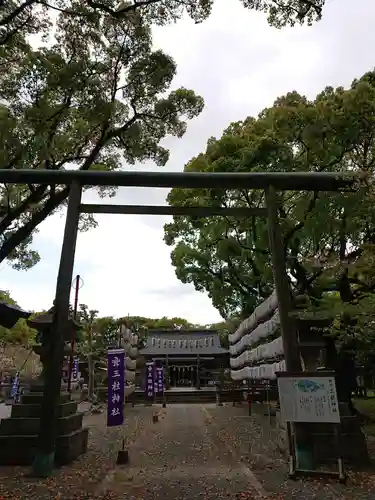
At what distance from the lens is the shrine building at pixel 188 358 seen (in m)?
33.8

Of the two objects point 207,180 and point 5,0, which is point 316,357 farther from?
point 5,0

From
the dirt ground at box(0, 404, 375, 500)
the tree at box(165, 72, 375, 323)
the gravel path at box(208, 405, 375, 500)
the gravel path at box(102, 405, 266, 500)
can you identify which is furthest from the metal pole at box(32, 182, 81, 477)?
the tree at box(165, 72, 375, 323)

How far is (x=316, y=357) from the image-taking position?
8.12 m

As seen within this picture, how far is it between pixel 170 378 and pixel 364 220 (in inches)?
1098

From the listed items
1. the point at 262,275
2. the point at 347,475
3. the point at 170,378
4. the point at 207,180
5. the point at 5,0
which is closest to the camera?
the point at 347,475

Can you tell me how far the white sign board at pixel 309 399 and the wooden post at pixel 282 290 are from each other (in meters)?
0.45

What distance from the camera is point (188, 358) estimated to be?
113ft

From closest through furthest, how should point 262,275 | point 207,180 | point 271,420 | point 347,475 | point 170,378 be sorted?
point 347,475, point 207,180, point 271,420, point 262,275, point 170,378

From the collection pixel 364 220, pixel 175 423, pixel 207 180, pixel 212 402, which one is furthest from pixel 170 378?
pixel 207 180

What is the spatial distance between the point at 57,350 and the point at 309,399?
442 centimetres

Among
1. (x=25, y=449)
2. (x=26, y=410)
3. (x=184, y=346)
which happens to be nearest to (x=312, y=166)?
(x=26, y=410)

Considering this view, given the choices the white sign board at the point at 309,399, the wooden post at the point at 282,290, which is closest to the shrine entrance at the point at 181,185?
the wooden post at the point at 282,290

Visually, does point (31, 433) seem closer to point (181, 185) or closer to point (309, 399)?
point (309, 399)

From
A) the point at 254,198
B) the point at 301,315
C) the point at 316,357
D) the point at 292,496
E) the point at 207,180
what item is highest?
the point at 254,198
